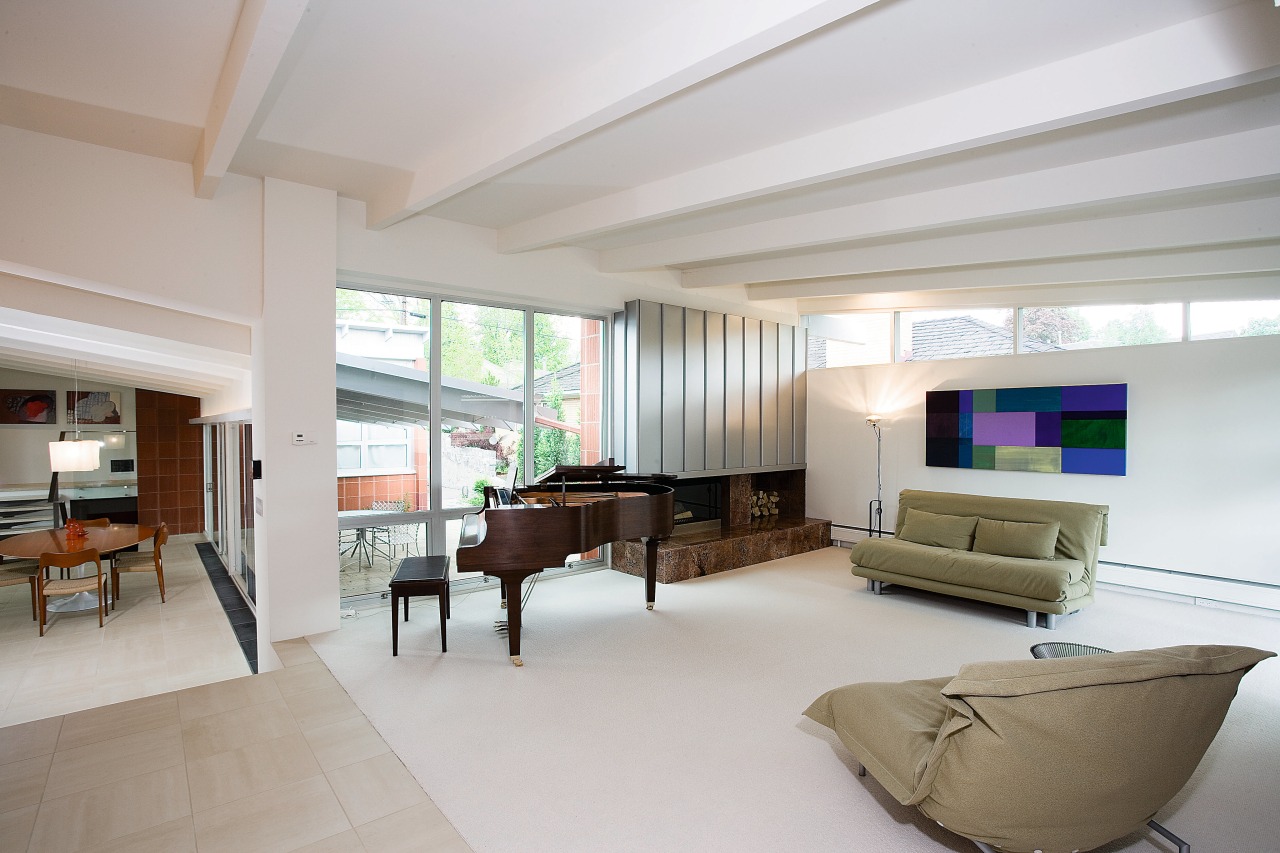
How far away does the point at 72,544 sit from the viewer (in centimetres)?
630

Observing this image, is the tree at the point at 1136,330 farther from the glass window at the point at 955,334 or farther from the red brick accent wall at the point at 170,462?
the red brick accent wall at the point at 170,462

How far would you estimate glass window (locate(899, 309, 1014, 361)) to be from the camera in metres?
6.71

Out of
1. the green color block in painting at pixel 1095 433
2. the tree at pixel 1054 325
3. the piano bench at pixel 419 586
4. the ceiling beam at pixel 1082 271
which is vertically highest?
the ceiling beam at pixel 1082 271

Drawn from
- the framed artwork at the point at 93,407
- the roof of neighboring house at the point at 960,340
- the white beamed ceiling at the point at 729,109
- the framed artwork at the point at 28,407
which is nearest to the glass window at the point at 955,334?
the roof of neighboring house at the point at 960,340

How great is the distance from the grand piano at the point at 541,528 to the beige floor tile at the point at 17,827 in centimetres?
197

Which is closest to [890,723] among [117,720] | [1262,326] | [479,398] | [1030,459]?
[117,720]

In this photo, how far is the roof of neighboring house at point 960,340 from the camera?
666 cm

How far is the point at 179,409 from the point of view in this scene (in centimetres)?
1040

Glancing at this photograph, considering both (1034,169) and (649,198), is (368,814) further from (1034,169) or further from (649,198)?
(1034,169)

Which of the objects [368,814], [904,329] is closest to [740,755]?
[368,814]

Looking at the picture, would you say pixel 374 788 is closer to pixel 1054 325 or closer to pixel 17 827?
pixel 17 827

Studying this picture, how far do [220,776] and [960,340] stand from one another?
7.15m

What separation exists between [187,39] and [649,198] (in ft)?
8.32

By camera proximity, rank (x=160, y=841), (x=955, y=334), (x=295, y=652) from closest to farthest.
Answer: (x=160, y=841)
(x=295, y=652)
(x=955, y=334)
